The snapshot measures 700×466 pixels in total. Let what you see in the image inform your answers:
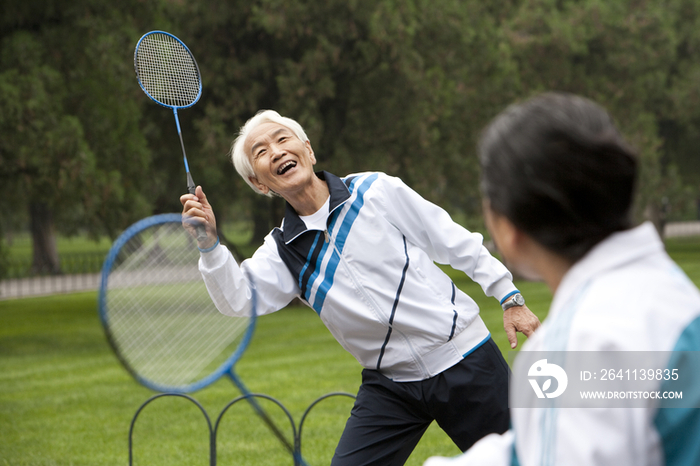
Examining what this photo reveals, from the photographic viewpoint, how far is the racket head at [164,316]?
117 inches

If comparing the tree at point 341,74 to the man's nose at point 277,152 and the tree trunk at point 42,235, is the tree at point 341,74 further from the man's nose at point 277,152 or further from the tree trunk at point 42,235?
the tree trunk at point 42,235

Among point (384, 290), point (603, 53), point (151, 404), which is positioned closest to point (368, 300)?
point (384, 290)

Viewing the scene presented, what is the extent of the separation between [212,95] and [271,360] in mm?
7051

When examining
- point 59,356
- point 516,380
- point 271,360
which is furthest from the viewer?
point 59,356

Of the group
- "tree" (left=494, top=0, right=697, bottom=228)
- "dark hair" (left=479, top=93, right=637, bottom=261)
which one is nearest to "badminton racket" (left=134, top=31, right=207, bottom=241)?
"dark hair" (left=479, top=93, right=637, bottom=261)

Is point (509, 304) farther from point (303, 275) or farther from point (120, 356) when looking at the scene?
point (120, 356)

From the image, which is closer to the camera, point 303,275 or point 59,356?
point 303,275

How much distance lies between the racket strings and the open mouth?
0.47m

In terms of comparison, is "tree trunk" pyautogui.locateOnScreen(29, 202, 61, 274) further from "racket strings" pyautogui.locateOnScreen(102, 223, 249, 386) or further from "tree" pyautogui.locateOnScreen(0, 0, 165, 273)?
"racket strings" pyautogui.locateOnScreen(102, 223, 249, 386)

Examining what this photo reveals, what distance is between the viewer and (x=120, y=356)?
302 centimetres

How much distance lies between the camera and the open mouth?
10.1 feet

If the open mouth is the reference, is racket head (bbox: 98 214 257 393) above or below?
below

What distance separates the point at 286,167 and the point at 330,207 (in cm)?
26

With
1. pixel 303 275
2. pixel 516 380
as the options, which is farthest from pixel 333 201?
pixel 516 380
